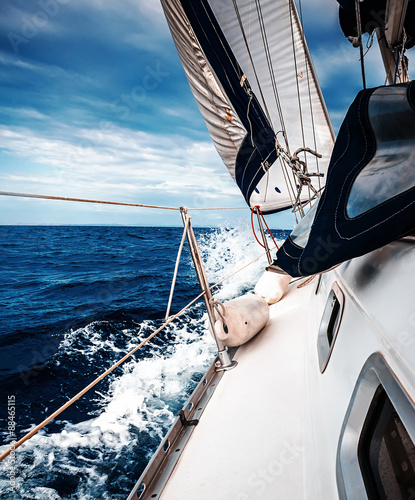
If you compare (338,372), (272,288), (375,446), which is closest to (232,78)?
(272,288)

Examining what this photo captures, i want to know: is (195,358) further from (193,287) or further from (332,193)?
(193,287)

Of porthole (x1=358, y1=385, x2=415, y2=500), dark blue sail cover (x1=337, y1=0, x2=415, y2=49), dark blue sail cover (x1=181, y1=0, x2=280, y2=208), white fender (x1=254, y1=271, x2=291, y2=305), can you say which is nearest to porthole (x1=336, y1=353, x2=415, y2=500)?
porthole (x1=358, y1=385, x2=415, y2=500)

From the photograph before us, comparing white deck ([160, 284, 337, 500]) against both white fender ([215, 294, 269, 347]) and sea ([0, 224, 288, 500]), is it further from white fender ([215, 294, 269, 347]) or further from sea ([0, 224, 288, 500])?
sea ([0, 224, 288, 500])

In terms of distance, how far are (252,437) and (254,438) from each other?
1 centimetres

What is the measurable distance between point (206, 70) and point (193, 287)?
5.25m

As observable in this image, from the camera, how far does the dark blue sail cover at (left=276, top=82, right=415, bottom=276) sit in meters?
0.67

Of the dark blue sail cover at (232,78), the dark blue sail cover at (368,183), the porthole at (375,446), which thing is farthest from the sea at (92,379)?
the dark blue sail cover at (232,78)

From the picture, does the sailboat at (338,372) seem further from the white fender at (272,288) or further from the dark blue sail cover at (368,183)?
the white fender at (272,288)

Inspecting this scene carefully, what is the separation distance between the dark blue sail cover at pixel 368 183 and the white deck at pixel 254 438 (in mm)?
609

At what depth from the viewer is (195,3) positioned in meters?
2.97

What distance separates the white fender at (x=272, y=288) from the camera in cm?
295

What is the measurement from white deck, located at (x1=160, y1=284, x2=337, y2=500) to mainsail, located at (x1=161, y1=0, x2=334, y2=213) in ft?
5.01

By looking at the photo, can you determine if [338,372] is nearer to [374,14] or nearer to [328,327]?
[328,327]

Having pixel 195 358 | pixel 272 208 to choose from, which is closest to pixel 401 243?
pixel 195 358
